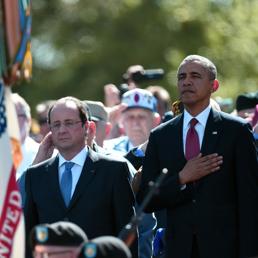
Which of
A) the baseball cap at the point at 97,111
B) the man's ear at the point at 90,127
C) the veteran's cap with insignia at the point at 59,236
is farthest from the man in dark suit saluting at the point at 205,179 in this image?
the baseball cap at the point at 97,111

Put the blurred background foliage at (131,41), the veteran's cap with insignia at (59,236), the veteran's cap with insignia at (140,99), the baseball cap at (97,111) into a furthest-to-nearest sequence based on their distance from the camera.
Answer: the blurred background foliage at (131,41) < the veteran's cap with insignia at (140,99) < the baseball cap at (97,111) < the veteran's cap with insignia at (59,236)

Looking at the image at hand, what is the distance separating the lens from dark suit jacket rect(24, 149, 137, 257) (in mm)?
11023

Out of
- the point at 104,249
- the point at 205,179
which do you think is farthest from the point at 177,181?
the point at 104,249

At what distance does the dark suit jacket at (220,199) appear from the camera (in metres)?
10.7

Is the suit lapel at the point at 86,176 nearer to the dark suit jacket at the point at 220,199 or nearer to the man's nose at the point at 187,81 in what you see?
the dark suit jacket at the point at 220,199

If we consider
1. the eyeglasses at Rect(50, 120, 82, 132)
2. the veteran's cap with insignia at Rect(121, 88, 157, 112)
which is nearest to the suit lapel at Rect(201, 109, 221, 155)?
the eyeglasses at Rect(50, 120, 82, 132)

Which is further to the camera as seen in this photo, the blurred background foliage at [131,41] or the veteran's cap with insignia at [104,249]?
the blurred background foliage at [131,41]

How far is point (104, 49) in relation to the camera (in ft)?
112

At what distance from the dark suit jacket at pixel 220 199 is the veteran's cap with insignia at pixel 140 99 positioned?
155 inches

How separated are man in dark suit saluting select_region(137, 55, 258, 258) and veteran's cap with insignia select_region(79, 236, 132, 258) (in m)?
2.33

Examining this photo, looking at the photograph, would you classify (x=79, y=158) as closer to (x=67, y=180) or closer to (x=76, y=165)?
(x=76, y=165)

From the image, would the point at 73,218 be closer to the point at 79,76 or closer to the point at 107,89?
the point at 107,89

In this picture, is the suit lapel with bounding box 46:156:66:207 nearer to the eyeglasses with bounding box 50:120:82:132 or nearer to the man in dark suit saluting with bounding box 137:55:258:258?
the eyeglasses with bounding box 50:120:82:132

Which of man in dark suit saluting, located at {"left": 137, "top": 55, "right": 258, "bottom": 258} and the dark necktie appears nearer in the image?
man in dark suit saluting, located at {"left": 137, "top": 55, "right": 258, "bottom": 258}
